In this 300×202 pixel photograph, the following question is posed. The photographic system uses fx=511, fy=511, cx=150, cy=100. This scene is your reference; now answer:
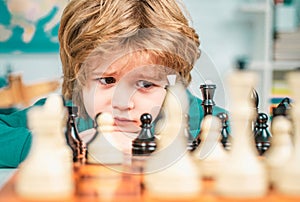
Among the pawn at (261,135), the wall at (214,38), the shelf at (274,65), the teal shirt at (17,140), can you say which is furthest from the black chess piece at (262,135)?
the wall at (214,38)

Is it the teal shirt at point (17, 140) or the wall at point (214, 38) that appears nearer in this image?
the teal shirt at point (17, 140)

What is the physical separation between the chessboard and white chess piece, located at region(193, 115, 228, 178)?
35 millimetres

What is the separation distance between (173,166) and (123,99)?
0.49m

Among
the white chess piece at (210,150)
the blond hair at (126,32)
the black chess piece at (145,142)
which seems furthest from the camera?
the blond hair at (126,32)

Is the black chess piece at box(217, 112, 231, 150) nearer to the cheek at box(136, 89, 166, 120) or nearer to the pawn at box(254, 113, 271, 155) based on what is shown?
the pawn at box(254, 113, 271, 155)

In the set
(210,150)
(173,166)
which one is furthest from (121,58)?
(173,166)

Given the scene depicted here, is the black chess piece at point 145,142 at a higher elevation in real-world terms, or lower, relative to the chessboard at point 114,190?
higher

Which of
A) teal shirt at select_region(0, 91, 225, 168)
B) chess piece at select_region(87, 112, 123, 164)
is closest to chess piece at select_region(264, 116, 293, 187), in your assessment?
chess piece at select_region(87, 112, 123, 164)

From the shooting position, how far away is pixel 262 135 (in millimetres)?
929

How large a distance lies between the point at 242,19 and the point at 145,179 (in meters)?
2.89

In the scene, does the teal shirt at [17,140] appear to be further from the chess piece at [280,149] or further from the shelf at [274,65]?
the shelf at [274,65]

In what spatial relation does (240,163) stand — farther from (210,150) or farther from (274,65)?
(274,65)

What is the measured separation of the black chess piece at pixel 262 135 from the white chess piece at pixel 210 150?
8cm

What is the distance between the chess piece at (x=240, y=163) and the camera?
63cm
